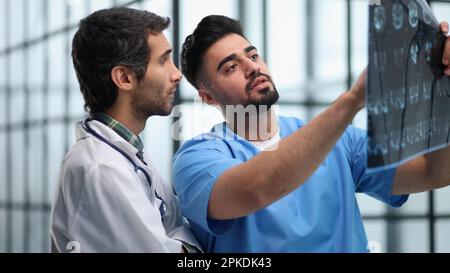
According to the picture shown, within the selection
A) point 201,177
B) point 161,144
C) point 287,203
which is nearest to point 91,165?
point 201,177

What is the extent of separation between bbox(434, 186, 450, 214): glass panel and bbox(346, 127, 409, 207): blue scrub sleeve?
2395 mm

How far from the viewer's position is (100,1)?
3.20 meters

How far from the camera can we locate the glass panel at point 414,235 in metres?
3.45

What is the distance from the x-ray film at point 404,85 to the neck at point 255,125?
11.0 inches

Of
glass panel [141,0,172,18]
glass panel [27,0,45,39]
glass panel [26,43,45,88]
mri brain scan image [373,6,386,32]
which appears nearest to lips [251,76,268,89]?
mri brain scan image [373,6,386,32]

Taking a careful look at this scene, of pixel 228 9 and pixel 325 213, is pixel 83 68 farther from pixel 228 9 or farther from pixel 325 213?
pixel 228 9

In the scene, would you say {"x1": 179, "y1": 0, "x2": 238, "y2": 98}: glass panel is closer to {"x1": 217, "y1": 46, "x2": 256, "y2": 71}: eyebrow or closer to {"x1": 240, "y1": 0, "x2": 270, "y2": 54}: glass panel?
{"x1": 240, "y1": 0, "x2": 270, "y2": 54}: glass panel

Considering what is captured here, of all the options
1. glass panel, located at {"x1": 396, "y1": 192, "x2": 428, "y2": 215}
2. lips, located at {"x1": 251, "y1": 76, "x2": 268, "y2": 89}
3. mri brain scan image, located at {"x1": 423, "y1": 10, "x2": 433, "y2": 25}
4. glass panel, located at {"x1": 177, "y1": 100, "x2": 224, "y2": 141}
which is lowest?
glass panel, located at {"x1": 396, "y1": 192, "x2": 428, "y2": 215}

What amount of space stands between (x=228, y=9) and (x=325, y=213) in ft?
5.23

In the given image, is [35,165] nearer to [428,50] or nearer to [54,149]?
[54,149]

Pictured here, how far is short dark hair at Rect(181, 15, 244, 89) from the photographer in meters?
1.25

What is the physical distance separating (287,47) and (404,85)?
83.3 inches

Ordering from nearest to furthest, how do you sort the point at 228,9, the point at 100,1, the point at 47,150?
the point at 228,9, the point at 100,1, the point at 47,150
